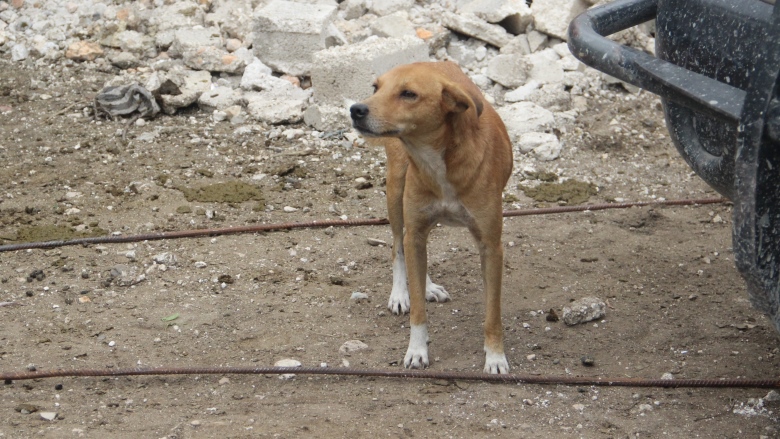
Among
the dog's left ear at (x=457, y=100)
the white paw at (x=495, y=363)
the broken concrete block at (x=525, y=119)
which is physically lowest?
the broken concrete block at (x=525, y=119)

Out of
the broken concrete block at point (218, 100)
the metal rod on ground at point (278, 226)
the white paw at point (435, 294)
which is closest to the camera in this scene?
the white paw at point (435, 294)

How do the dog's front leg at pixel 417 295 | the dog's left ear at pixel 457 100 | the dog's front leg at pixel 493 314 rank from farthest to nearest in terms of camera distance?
the dog's front leg at pixel 417 295 → the dog's front leg at pixel 493 314 → the dog's left ear at pixel 457 100

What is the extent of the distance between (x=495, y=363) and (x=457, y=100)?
1.20m

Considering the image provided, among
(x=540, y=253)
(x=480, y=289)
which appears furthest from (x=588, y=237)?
(x=480, y=289)

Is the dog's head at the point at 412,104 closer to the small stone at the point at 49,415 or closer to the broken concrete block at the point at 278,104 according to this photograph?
the small stone at the point at 49,415

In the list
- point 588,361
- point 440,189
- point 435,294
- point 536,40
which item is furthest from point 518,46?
point 588,361

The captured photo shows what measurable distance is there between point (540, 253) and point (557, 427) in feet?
6.16

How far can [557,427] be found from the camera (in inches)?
143

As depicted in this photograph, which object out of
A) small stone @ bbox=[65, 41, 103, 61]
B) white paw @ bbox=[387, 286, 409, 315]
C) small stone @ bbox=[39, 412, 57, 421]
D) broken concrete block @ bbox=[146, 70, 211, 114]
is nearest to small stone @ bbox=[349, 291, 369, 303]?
white paw @ bbox=[387, 286, 409, 315]

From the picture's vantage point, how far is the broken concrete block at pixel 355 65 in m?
7.21

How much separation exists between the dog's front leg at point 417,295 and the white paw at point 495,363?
28 centimetres

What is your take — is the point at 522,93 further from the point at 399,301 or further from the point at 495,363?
the point at 495,363

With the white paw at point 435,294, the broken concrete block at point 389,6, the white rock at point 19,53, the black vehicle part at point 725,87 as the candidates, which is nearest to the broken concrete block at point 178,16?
the white rock at point 19,53

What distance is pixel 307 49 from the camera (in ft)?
25.6
